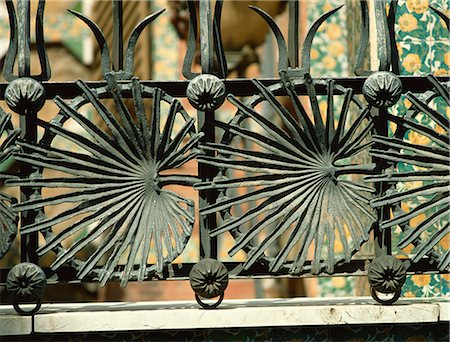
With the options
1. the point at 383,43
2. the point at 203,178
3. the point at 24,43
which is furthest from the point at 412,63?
the point at 24,43

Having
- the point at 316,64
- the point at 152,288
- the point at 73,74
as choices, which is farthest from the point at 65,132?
the point at 73,74

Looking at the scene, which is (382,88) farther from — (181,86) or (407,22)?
(407,22)

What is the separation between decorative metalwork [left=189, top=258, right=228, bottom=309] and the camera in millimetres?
3189

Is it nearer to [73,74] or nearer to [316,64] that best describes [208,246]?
[316,64]

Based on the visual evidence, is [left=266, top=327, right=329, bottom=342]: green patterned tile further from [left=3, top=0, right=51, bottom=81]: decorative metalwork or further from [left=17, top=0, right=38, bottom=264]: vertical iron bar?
[left=3, top=0, right=51, bottom=81]: decorative metalwork

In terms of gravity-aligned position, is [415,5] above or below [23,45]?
above

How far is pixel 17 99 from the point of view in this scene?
326 cm

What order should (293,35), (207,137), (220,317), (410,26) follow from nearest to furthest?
1. (220,317)
2. (207,137)
3. (293,35)
4. (410,26)

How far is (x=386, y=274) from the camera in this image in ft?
10.6

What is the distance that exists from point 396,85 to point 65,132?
95 centimetres

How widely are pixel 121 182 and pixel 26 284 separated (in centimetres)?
38

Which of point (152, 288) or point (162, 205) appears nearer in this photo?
point (162, 205)

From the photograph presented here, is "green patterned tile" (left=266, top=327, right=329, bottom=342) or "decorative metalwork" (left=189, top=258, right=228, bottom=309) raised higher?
"decorative metalwork" (left=189, top=258, right=228, bottom=309)

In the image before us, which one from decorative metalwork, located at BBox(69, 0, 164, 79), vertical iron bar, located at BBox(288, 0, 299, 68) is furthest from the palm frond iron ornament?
decorative metalwork, located at BBox(69, 0, 164, 79)
